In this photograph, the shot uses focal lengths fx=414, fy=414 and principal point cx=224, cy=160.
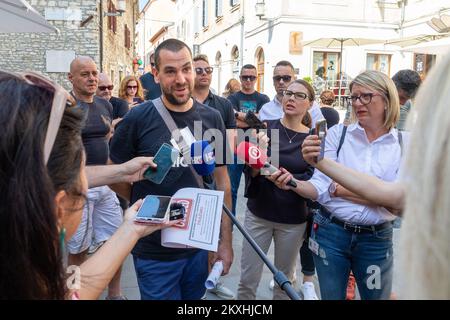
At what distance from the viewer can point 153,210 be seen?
1.82 meters

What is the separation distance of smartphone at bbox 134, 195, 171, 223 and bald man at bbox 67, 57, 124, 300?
5.37 ft

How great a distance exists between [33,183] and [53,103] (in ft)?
0.69

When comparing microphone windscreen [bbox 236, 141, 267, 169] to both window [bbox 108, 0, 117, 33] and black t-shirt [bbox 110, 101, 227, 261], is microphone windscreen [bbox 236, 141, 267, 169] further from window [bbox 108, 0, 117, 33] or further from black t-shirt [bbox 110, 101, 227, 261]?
window [bbox 108, 0, 117, 33]

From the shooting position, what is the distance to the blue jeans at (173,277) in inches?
92.3

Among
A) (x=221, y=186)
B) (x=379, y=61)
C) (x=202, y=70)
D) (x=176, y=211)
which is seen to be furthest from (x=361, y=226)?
(x=379, y=61)

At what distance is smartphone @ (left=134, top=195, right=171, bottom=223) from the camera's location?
5.76 ft

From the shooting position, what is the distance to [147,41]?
196 feet

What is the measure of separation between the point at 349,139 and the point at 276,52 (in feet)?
47.8

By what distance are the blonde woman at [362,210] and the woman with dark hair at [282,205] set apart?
0.56 meters

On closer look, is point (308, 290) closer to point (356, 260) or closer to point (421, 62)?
point (356, 260)

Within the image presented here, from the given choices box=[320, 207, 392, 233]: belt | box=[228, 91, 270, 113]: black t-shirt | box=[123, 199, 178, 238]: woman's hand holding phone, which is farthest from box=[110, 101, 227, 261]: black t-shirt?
box=[228, 91, 270, 113]: black t-shirt

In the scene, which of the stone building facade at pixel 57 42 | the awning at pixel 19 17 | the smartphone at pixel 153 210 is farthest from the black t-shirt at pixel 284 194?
the stone building facade at pixel 57 42

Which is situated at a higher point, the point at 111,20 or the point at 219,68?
the point at 111,20

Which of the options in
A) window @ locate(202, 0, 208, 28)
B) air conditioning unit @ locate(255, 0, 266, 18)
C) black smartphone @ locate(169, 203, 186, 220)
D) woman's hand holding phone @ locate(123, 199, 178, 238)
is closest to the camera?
woman's hand holding phone @ locate(123, 199, 178, 238)
